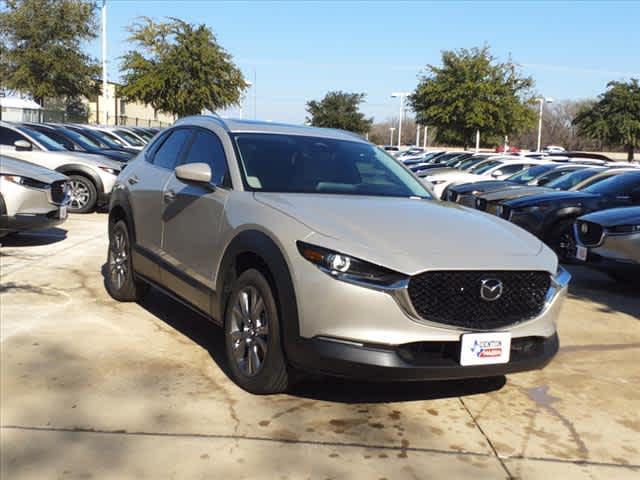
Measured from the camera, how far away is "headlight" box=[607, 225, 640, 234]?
309 inches

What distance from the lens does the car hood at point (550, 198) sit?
10719 mm

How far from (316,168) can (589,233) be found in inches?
169

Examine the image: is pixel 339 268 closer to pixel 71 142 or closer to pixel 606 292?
pixel 606 292

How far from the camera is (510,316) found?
422 centimetres

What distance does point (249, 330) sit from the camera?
4543 millimetres

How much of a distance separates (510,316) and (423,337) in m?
0.59

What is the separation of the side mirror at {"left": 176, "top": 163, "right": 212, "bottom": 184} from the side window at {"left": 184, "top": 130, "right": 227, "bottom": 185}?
4.7 inches

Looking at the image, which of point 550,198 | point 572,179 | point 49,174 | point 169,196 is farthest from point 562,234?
point 49,174

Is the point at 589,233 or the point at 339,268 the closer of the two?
the point at 339,268

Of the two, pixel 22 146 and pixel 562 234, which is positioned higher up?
pixel 22 146

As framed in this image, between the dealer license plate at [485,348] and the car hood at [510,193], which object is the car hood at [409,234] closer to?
the dealer license plate at [485,348]

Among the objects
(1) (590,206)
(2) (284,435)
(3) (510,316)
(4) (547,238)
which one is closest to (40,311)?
(2) (284,435)

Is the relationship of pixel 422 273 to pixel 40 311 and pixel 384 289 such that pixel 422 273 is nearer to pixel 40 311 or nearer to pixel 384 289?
pixel 384 289

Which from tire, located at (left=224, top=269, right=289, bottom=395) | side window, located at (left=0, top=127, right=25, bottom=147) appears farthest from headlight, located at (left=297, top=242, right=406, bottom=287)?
side window, located at (left=0, top=127, right=25, bottom=147)
